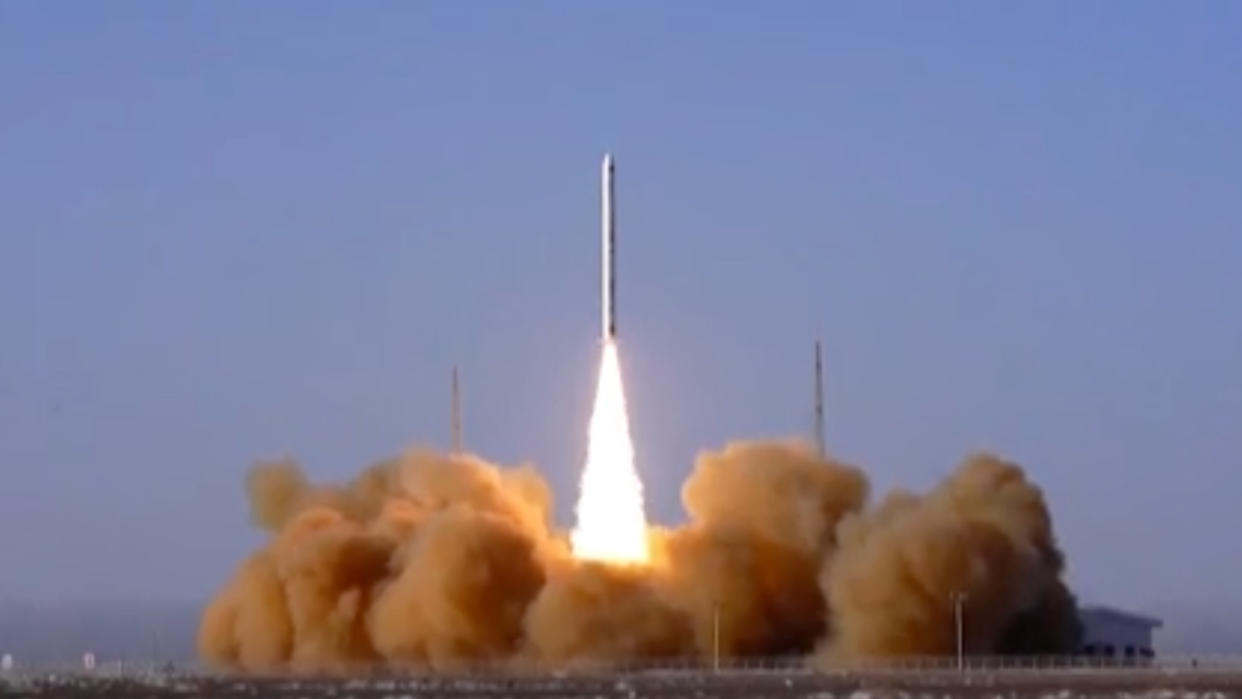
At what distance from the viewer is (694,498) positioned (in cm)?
8656

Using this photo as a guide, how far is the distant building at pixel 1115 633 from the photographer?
89625mm

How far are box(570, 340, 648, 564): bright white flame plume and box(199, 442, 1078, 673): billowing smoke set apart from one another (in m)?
0.58

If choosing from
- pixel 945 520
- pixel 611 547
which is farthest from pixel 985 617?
pixel 611 547

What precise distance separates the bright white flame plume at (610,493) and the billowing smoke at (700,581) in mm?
583

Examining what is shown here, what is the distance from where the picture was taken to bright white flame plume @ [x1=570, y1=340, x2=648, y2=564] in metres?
84.1

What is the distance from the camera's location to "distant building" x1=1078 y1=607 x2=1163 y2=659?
89.6 metres

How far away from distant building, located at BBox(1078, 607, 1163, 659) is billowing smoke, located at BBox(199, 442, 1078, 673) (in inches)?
138

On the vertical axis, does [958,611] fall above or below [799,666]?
above

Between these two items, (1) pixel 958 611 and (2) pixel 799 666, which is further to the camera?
(2) pixel 799 666

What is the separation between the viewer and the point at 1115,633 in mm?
91562

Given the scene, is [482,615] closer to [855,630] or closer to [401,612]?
[401,612]

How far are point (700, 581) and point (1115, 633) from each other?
39.0 feet

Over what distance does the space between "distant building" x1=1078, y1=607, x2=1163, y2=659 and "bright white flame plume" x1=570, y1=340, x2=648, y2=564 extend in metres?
9.75

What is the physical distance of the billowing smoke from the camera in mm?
83312
